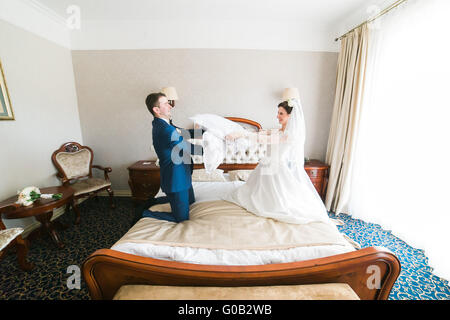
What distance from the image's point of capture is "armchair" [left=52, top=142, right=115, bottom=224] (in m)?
3.04

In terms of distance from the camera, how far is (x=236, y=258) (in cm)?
124

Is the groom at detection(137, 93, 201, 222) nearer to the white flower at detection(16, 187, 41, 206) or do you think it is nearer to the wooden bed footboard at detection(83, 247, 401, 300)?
the wooden bed footboard at detection(83, 247, 401, 300)

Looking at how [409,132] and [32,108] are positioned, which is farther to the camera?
[32,108]

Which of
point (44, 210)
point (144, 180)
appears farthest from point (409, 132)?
point (44, 210)

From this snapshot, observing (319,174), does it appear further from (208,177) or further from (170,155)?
(170,155)

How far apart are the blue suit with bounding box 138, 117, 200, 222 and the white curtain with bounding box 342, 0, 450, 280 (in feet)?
9.19

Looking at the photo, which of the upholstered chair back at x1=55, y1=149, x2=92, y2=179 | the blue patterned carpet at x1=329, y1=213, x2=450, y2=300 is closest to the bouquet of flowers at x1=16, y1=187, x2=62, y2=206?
the upholstered chair back at x1=55, y1=149, x2=92, y2=179

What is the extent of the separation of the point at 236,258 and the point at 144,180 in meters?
2.66

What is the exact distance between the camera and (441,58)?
1.97 metres

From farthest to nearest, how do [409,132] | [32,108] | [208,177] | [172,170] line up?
[208,177] < [32,108] < [409,132] < [172,170]

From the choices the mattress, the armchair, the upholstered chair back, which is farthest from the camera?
the upholstered chair back

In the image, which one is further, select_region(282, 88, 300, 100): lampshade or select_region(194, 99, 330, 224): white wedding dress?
select_region(282, 88, 300, 100): lampshade

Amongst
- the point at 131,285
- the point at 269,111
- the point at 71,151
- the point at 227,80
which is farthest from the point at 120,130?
the point at 131,285
